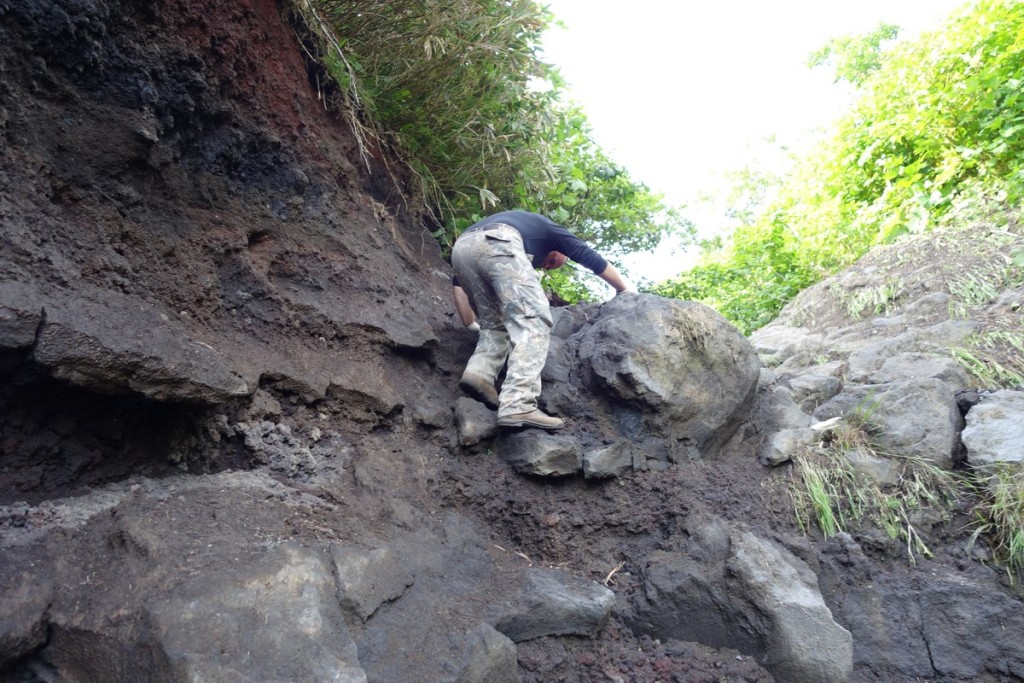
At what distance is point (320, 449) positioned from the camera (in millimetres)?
3264

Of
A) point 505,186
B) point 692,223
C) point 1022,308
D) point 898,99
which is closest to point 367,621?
point 505,186

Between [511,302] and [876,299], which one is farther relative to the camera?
[876,299]

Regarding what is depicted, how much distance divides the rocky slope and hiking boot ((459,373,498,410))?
0.49 ft

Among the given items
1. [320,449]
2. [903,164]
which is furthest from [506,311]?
[903,164]

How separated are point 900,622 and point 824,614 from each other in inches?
21.9

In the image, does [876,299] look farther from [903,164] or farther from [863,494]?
[863,494]

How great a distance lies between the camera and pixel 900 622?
342 centimetres

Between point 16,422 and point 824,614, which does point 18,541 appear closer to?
point 16,422

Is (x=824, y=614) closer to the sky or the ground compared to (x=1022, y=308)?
closer to the ground

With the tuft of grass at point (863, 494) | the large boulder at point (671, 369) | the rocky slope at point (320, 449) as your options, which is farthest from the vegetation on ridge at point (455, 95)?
the tuft of grass at point (863, 494)

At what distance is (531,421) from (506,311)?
66cm

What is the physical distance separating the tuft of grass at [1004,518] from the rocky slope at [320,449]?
0.09 metres

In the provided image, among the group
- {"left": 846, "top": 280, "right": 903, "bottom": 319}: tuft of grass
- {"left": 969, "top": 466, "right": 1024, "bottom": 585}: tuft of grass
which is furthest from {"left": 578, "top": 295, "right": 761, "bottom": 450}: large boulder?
{"left": 846, "top": 280, "right": 903, "bottom": 319}: tuft of grass

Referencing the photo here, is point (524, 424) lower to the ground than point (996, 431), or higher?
higher
